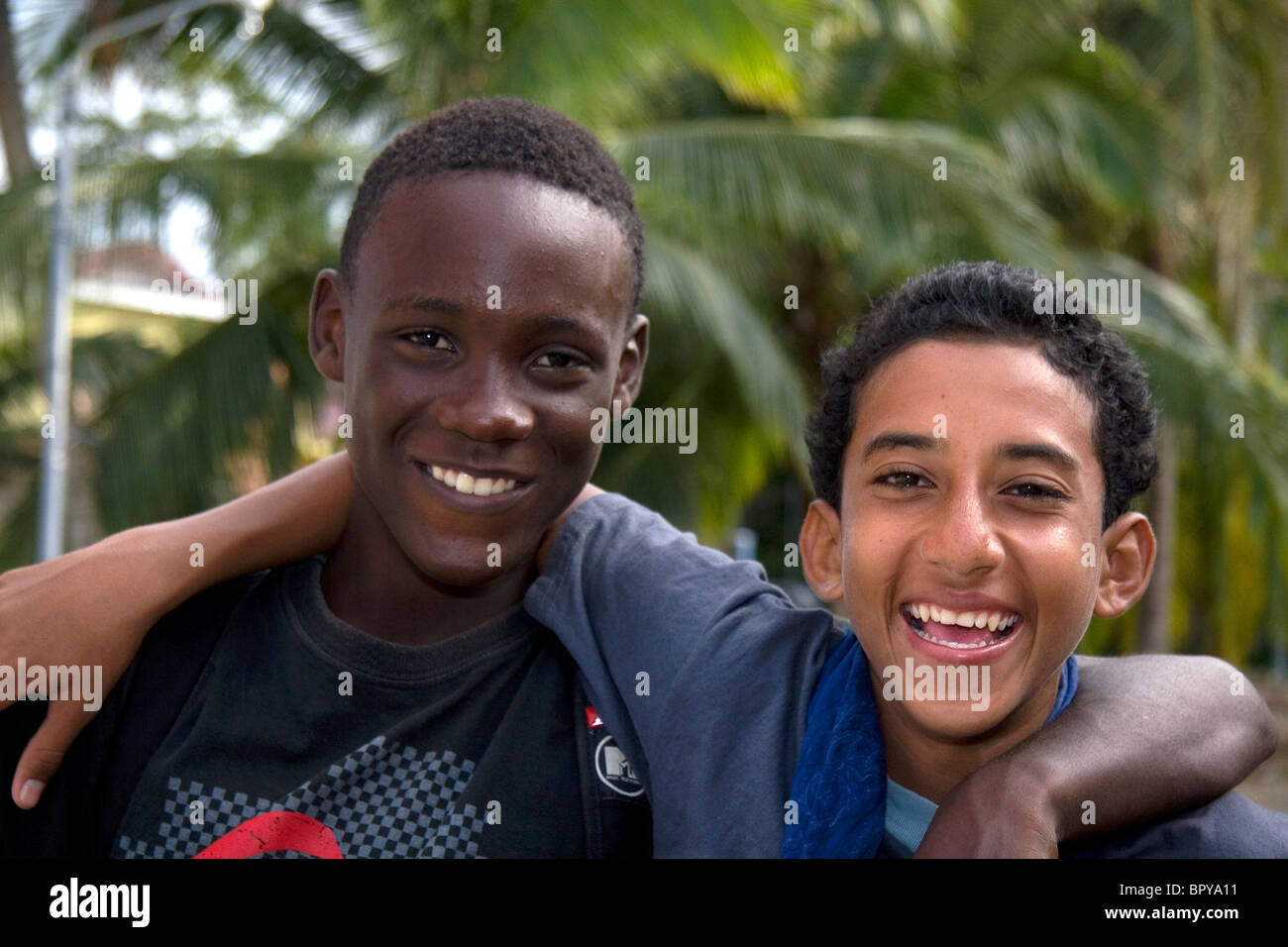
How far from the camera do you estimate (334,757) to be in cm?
182

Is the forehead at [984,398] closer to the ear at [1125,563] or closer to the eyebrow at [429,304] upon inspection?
the ear at [1125,563]

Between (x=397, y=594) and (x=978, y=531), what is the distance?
828 millimetres

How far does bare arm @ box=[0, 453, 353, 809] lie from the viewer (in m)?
1.74

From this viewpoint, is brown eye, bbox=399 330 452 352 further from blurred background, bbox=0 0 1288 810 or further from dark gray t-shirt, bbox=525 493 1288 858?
blurred background, bbox=0 0 1288 810

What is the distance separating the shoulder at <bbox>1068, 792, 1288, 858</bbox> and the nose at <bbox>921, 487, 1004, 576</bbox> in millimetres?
374

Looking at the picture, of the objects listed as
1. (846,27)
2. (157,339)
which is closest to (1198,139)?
(846,27)

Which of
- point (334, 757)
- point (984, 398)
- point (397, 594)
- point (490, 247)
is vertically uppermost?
point (490, 247)

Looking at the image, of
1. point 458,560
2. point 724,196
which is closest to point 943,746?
point 458,560

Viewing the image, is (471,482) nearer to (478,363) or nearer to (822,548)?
(478,363)

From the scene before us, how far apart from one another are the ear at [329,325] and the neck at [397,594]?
226mm

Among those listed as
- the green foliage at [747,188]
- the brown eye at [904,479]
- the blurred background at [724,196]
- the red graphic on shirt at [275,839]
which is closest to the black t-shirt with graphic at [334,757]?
the red graphic on shirt at [275,839]

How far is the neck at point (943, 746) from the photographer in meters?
1.81

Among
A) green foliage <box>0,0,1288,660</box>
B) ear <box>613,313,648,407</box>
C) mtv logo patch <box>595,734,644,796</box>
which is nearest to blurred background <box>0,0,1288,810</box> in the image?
green foliage <box>0,0,1288,660</box>
